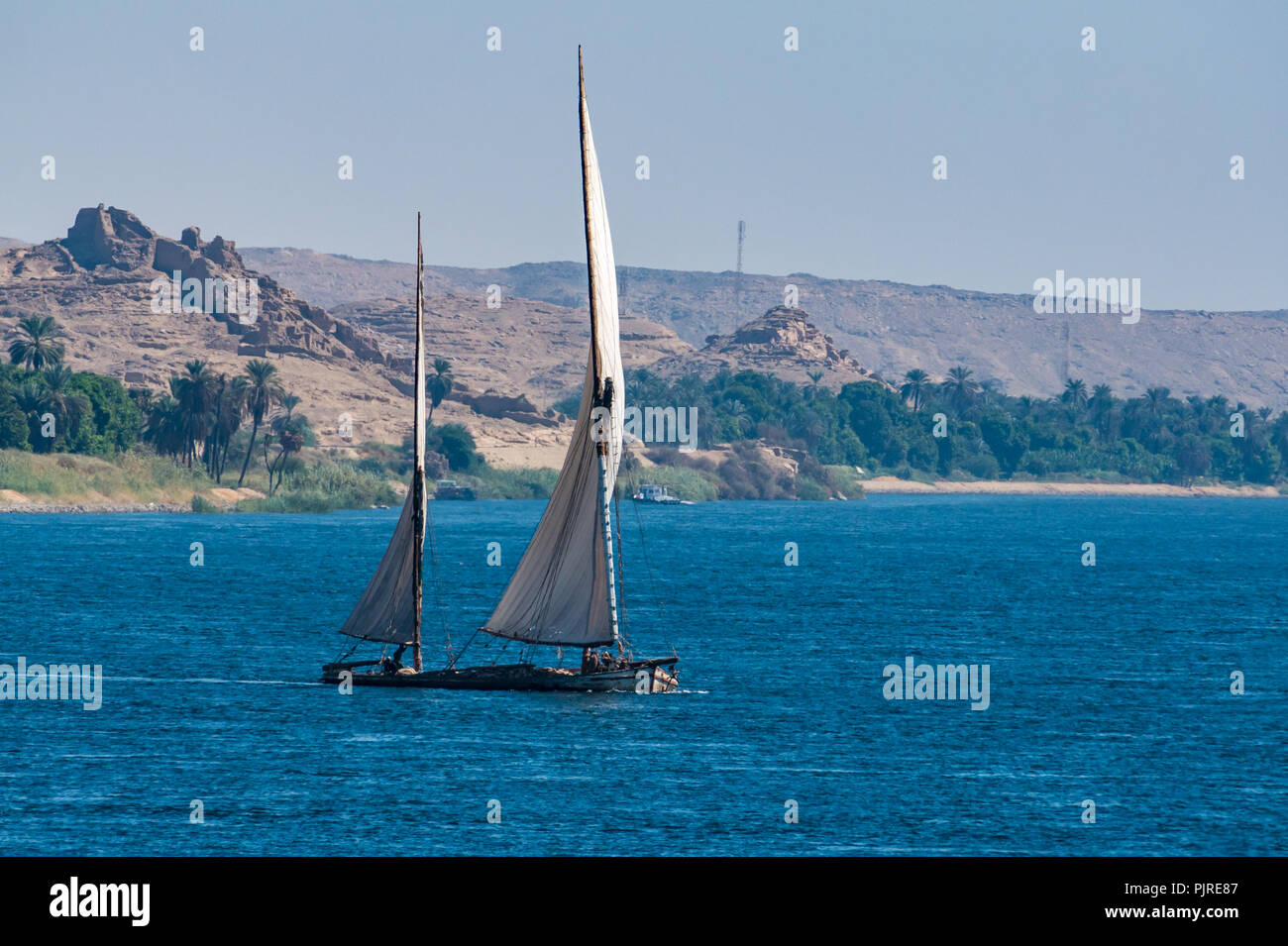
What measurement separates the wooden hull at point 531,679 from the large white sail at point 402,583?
1971 mm

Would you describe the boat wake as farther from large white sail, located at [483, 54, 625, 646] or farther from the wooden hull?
large white sail, located at [483, 54, 625, 646]

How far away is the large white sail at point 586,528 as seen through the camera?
180ft

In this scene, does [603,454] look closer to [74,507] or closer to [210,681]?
A: [210,681]

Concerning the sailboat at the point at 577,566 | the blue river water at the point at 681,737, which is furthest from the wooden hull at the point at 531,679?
the blue river water at the point at 681,737

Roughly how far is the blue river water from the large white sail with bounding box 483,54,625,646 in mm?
3368

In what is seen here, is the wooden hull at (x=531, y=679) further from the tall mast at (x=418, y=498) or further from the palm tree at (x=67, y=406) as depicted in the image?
the palm tree at (x=67, y=406)

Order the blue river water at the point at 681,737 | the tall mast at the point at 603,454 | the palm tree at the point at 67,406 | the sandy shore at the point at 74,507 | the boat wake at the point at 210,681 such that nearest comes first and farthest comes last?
the blue river water at the point at 681,737 < the tall mast at the point at 603,454 < the boat wake at the point at 210,681 < the sandy shore at the point at 74,507 < the palm tree at the point at 67,406

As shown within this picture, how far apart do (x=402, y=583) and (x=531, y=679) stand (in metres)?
5.85

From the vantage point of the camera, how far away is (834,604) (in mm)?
106062

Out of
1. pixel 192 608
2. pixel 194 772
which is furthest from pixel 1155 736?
pixel 192 608

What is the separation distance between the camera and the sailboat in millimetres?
55094

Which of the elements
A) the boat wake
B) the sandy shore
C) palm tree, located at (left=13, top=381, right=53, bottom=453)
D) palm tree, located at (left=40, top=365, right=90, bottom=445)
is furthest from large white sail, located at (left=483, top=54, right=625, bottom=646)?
palm tree, located at (left=13, top=381, right=53, bottom=453)
